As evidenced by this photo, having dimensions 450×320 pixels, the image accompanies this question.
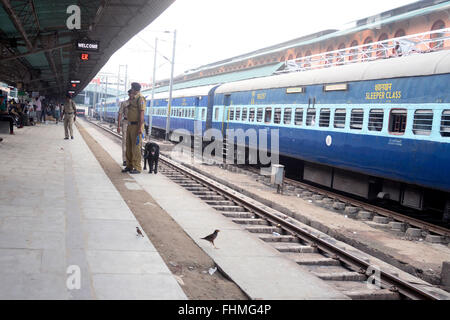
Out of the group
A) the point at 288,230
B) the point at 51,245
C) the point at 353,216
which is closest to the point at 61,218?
the point at 51,245

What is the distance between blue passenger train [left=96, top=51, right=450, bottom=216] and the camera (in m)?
9.32

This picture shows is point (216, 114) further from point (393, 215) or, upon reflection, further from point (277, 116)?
point (393, 215)

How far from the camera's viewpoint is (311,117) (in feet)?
45.6

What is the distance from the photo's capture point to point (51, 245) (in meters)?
5.30

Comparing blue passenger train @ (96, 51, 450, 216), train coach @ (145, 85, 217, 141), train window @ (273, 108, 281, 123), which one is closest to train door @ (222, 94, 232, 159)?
train coach @ (145, 85, 217, 141)

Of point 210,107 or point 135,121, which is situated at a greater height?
point 210,107

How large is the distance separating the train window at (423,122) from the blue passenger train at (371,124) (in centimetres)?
2

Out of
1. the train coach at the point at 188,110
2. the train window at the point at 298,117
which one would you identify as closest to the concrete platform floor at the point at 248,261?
the train window at the point at 298,117

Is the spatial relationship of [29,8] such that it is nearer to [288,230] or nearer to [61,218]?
[61,218]

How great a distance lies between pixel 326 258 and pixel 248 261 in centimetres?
136

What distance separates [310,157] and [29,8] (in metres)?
10.1

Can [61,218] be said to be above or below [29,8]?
below

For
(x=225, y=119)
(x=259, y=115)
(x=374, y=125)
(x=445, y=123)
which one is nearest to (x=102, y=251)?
(x=445, y=123)
